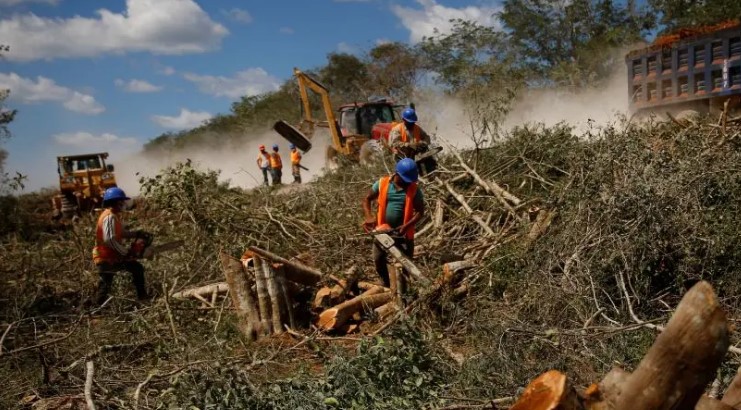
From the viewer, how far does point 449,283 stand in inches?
225

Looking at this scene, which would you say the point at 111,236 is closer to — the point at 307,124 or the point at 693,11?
the point at 307,124

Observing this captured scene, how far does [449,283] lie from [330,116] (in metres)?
9.86

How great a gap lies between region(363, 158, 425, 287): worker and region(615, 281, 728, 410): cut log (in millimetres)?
4138

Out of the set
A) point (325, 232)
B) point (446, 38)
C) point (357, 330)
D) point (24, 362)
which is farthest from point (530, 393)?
point (446, 38)

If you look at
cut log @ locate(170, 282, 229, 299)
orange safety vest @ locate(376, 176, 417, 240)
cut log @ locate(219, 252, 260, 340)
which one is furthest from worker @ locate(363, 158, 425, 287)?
cut log @ locate(170, 282, 229, 299)

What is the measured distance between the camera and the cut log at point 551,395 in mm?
2123

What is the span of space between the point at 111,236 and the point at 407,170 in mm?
3368

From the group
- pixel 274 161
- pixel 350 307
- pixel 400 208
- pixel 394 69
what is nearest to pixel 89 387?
pixel 350 307

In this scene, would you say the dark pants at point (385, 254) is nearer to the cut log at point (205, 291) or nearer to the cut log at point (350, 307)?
the cut log at point (350, 307)

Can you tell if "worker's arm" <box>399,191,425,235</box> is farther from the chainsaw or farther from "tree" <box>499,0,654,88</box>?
"tree" <box>499,0,654,88</box>

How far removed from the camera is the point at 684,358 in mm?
1950

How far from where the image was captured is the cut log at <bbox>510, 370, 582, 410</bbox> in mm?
2123

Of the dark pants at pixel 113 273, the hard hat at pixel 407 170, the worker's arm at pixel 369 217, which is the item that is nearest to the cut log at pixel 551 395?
the hard hat at pixel 407 170

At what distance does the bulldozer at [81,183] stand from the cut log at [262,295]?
41.0 ft
